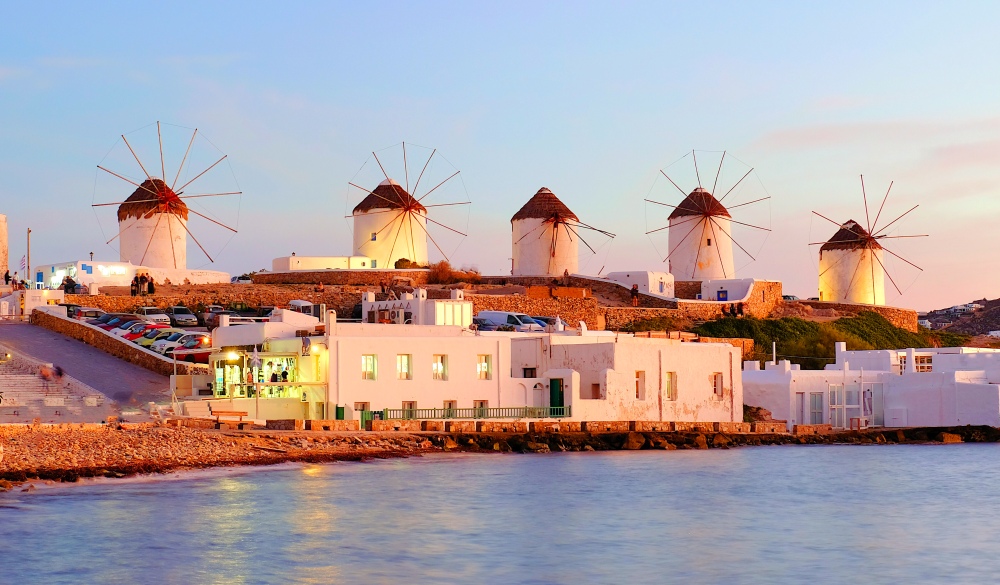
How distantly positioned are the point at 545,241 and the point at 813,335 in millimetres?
14115

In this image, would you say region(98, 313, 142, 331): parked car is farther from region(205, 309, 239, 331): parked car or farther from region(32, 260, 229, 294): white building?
region(32, 260, 229, 294): white building

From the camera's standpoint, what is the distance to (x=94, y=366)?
36.9 m

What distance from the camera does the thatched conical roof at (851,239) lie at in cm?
6894

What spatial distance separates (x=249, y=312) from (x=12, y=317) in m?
8.15

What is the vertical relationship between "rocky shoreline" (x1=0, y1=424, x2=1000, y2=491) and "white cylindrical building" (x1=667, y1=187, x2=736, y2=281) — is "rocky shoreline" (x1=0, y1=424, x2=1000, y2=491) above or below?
below

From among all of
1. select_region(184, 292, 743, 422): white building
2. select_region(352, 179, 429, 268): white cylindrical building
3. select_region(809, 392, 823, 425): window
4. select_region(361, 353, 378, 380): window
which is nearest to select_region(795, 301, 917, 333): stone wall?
select_region(352, 179, 429, 268): white cylindrical building

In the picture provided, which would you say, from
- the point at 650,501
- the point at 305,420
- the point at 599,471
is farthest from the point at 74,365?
the point at 650,501

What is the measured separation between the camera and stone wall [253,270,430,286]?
182 feet

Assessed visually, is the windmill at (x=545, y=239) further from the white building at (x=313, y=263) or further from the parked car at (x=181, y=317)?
the parked car at (x=181, y=317)

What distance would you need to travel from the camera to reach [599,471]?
30859 millimetres

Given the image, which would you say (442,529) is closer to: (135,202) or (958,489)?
(958,489)

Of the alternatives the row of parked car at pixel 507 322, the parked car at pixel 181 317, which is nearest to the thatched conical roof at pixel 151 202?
the parked car at pixel 181 317

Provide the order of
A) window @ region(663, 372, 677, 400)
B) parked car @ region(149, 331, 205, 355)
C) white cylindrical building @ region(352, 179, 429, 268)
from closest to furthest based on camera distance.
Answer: parked car @ region(149, 331, 205, 355) → window @ region(663, 372, 677, 400) → white cylindrical building @ region(352, 179, 429, 268)

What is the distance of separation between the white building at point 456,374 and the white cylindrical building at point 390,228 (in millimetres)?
25740
